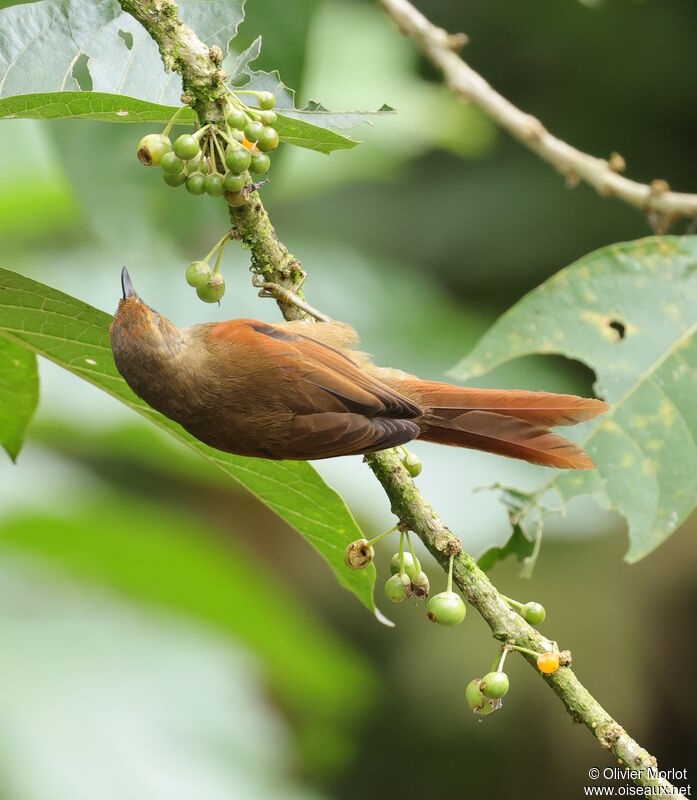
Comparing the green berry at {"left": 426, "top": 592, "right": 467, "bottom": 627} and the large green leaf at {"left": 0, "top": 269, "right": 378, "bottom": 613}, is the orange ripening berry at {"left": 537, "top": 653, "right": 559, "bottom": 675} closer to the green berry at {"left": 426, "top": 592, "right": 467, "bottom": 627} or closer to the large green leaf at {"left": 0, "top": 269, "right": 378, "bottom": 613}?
the green berry at {"left": 426, "top": 592, "right": 467, "bottom": 627}

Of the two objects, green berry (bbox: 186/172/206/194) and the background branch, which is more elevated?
the background branch

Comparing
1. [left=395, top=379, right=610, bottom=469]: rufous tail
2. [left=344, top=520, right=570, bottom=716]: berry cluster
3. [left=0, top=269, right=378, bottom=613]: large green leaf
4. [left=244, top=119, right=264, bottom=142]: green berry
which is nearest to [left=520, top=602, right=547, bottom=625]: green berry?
[left=344, top=520, right=570, bottom=716]: berry cluster

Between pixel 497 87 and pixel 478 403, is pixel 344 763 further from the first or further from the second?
pixel 497 87

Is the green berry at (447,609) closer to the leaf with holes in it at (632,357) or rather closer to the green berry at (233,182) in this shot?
the green berry at (233,182)

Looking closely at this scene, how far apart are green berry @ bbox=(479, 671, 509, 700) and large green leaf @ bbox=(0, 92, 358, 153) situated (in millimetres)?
964

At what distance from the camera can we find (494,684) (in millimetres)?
1845

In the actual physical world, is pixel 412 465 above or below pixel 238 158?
below

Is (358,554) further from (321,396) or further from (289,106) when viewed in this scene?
(289,106)

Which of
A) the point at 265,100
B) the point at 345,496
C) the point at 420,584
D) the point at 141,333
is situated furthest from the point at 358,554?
the point at 345,496

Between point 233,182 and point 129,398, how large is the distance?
25.3 inches

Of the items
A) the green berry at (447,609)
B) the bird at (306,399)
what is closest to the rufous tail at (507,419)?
the bird at (306,399)

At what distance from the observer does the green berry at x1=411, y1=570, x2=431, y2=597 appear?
2.05 meters

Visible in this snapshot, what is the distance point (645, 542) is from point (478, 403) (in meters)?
0.56

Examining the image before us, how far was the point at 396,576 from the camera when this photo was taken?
2049 millimetres
